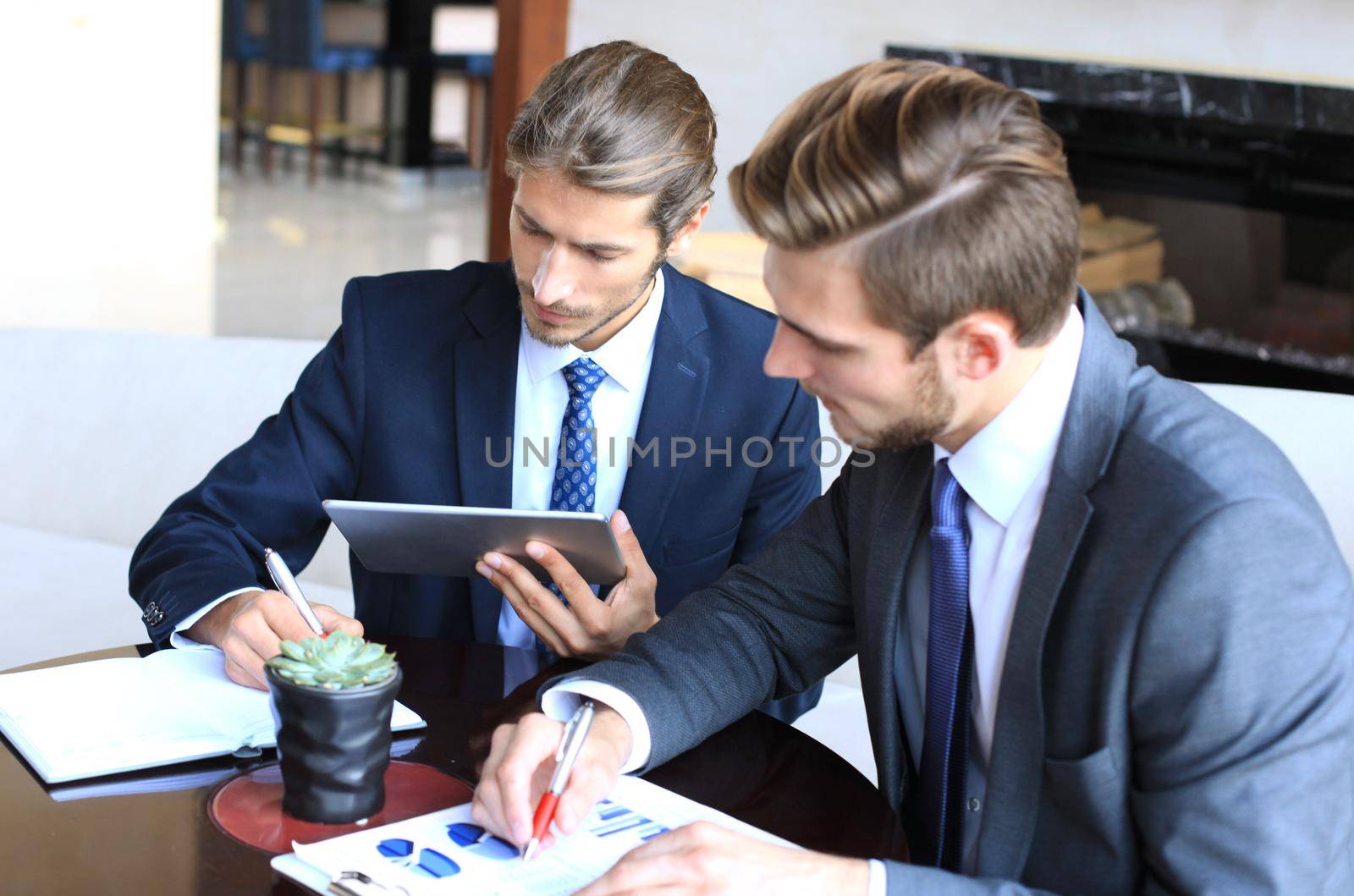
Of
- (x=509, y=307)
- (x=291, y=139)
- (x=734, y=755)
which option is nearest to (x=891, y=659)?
(x=734, y=755)

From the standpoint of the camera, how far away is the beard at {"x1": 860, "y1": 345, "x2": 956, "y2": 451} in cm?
119

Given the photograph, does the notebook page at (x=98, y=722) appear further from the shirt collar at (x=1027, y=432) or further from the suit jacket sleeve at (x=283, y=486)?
the shirt collar at (x=1027, y=432)

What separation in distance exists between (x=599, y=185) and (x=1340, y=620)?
0.97 m

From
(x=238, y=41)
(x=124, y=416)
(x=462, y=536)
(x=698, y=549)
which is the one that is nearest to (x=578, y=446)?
(x=698, y=549)

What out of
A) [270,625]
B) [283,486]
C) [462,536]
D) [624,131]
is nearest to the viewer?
[270,625]

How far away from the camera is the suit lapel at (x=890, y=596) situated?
1355 millimetres

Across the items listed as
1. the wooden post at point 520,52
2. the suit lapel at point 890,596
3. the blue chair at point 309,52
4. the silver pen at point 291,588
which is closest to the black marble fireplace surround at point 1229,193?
the wooden post at point 520,52

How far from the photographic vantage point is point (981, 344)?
1.18 metres

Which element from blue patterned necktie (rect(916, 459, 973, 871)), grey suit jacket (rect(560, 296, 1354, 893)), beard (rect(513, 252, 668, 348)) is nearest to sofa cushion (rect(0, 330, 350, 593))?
beard (rect(513, 252, 668, 348))

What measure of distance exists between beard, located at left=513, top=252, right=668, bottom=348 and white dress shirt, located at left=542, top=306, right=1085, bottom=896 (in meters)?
0.57

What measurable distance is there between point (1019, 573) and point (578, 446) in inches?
29.0

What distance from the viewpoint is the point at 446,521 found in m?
1.50

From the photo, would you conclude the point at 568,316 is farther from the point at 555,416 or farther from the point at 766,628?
the point at 766,628

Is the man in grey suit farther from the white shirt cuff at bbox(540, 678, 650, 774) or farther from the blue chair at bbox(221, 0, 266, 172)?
the blue chair at bbox(221, 0, 266, 172)
